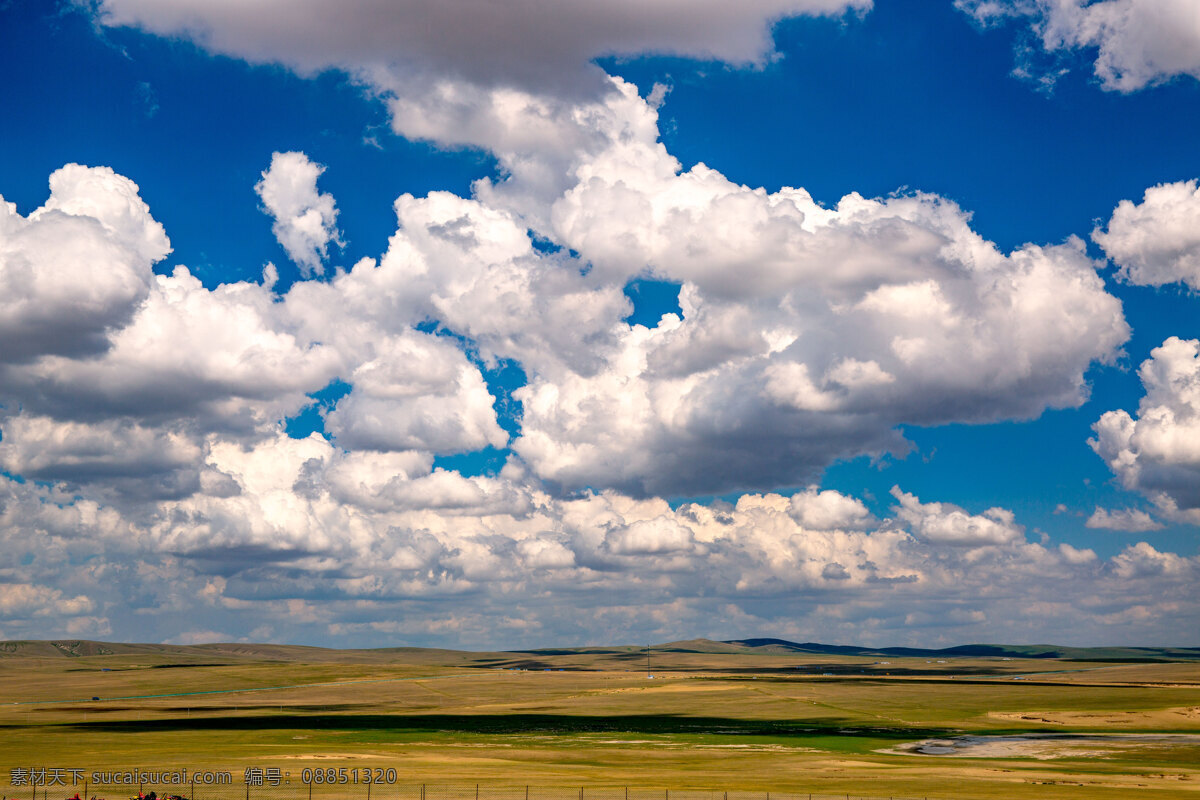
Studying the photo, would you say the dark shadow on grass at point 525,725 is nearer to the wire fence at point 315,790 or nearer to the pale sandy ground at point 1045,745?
the pale sandy ground at point 1045,745

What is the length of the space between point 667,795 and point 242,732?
318 ft

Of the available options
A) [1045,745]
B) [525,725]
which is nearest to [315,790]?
[525,725]

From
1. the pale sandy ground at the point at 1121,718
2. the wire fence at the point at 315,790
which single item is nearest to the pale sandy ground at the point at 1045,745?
the pale sandy ground at the point at 1121,718

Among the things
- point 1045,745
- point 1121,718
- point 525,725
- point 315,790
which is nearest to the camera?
point 315,790

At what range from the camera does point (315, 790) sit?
9412 cm

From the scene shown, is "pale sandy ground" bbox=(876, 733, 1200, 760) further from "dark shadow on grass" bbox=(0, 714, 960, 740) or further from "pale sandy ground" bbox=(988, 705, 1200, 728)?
"pale sandy ground" bbox=(988, 705, 1200, 728)

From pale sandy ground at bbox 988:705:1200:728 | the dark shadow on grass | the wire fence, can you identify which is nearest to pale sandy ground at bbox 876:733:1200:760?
the dark shadow on grass

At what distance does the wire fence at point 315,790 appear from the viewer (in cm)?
8750

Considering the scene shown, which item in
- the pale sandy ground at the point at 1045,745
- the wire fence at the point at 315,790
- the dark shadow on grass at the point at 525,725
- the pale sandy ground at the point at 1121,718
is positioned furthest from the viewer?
the pale sandy ground at the point at 1121,718

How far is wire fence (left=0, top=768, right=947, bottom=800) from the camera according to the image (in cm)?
8750

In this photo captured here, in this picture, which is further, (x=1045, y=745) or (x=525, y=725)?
(x=525, y=725)

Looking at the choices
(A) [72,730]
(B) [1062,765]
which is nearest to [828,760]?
(B) [1062,765]

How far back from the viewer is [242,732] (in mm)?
162625

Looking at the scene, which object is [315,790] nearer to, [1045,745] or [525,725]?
[525,725]
